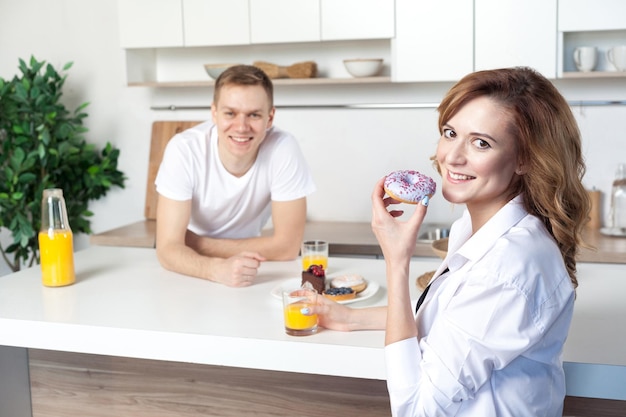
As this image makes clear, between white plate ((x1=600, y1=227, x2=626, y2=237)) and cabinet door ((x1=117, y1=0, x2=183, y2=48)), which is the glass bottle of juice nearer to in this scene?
cabinet door ((x1=117, y1=0, x2=183, y2=48))

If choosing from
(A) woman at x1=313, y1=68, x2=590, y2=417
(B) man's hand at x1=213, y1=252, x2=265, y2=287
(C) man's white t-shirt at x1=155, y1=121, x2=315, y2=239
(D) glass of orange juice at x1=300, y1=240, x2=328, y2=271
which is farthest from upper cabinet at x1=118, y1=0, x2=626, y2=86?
(A) woman at x1=313, y1=68, x2=590, y2=417

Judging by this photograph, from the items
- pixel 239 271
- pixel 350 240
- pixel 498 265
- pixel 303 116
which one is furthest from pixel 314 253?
pixel 303 116

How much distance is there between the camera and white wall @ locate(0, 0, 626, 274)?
142 inches

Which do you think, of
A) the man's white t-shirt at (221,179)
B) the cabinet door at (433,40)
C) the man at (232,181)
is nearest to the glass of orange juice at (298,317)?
the man at (232,181)

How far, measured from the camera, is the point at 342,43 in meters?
3.83

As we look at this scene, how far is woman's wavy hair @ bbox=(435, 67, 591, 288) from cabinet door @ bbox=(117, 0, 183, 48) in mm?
2559

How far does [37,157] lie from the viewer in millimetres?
3793

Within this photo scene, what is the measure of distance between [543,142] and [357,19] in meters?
2.28

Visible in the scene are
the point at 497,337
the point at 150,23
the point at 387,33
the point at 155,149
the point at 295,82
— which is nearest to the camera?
the point at 497,337

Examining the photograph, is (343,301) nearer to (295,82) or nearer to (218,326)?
(218,326)

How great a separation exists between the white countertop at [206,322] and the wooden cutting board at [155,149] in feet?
5.70

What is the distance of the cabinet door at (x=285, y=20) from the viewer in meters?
3.56

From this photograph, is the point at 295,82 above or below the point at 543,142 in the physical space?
above

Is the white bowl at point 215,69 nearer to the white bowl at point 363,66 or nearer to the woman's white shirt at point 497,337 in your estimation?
the white bowl at point 363,66
